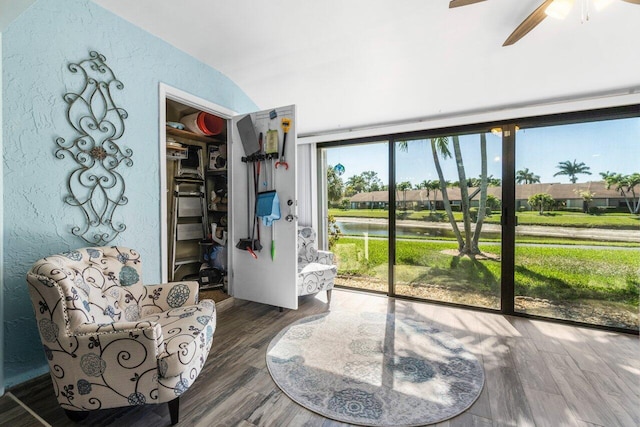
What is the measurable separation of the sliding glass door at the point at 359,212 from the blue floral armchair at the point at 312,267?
20.4 inches

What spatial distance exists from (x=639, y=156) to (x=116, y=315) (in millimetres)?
4497

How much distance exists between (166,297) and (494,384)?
226 centimetres

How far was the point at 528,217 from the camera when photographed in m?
3.01

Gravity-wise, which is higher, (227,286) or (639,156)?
(639,156)

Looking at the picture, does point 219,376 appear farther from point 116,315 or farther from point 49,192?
point 49,192

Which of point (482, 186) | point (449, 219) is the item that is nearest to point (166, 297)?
point (449, 219)

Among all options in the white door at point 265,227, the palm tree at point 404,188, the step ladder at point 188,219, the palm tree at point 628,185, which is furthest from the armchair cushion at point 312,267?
the palm tree at point 628,185

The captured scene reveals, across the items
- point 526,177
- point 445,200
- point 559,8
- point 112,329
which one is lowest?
point 112,329

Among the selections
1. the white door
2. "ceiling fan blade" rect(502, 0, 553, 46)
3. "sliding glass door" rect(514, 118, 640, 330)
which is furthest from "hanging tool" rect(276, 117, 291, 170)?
"sliding glass door" rect(514, 118, 640, 330)

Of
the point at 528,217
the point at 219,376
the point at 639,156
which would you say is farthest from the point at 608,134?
the point at 219,376

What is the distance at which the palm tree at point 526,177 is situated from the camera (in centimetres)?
296

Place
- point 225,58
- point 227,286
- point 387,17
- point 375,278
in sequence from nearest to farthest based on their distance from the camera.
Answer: point 387,17, point 225,58, point 227,286, point 375,278

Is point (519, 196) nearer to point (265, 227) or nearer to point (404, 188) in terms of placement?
point (404, 188)

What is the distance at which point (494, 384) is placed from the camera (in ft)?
5.90
